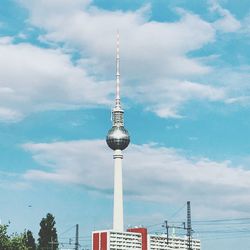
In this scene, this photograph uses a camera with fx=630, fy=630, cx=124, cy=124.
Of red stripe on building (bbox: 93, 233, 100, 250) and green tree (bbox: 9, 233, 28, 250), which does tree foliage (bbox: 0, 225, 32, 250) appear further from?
red stripe on building (bbox: 93, 233, 100, 250)

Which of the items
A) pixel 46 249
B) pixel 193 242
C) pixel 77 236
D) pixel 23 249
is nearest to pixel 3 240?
pixel 23 249

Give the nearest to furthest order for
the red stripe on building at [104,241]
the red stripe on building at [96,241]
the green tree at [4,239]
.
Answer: the green tree at [4,239]
the red stripe on building at [104,241]
the red stripe on building at [96,241]

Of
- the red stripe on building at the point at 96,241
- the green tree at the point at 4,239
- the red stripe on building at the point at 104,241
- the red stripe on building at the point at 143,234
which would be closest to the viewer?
the green tree at the point at 4,239

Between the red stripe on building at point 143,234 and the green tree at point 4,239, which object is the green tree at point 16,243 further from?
the red stripe on building at point 143,234

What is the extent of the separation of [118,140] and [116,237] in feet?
149

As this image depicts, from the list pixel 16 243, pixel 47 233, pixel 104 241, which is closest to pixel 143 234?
pixel 104 241

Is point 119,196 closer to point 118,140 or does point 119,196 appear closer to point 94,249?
point 118,140

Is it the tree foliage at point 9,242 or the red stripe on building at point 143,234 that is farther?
the red stripe on building at point 143,234

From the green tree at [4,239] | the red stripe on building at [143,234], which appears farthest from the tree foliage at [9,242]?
the red stripe on building at [143,234]

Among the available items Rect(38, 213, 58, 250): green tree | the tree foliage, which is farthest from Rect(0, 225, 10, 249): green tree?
Rect(38, 213, 58, 250): green tree

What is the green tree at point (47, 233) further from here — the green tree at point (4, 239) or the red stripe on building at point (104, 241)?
the green tree at point (4, 239)

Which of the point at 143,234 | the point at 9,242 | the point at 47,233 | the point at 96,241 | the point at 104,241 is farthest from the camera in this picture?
the point at 143,234

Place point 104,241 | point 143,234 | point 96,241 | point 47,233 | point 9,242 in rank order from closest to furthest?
point 9,242 → point 47,233 → point 104,241 → point 96,241 → point 143,234

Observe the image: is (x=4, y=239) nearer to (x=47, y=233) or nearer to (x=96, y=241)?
(x=47, y=233)
